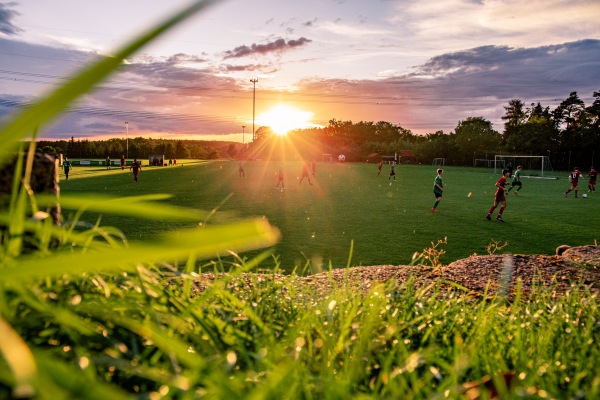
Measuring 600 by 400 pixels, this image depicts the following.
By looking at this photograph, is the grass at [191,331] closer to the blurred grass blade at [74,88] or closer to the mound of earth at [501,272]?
the blurred grass blade at [74,88]

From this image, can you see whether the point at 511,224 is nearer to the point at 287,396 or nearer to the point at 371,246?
the point at 371,246

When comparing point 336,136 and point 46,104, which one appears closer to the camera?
point 46,104

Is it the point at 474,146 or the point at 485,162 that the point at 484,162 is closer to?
Result: the point at 485,162

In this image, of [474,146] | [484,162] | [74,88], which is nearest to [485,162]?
[484,162]

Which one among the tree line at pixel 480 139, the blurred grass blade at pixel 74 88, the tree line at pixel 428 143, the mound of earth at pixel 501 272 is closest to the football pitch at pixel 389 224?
the mound of earth at pixel 501 272

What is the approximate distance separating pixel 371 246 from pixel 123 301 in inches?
517

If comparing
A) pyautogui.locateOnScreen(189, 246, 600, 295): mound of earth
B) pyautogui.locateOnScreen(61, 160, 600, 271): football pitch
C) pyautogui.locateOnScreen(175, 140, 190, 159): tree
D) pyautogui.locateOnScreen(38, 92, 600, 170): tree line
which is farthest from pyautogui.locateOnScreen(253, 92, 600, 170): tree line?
pyautogui.locateOnScreen(189, 246, 600, 295): mound of earth

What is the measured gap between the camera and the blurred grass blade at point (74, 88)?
20.0 inches

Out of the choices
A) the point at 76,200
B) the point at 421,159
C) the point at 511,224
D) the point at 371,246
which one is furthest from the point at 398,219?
the point at 421,159

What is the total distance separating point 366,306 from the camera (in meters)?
2.18

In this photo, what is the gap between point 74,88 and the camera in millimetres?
512

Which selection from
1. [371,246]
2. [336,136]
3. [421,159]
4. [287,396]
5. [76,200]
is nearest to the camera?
[76,200]

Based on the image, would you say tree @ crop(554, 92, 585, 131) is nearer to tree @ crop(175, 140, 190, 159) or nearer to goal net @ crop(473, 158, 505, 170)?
goal net @ crop(473, 158, 505, 170)

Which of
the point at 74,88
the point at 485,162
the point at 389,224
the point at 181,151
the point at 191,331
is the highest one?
the point at 181,151
